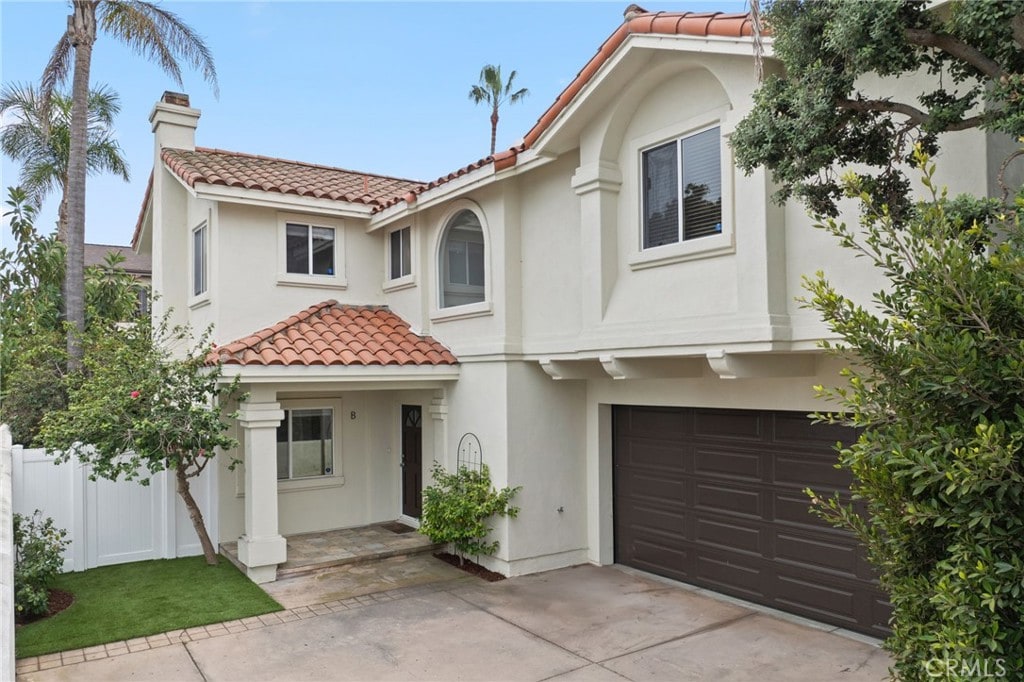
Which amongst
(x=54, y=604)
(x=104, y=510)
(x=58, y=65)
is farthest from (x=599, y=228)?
(x=58, y=65)

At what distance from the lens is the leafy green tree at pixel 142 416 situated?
10477 mm

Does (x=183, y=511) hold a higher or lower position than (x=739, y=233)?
lower

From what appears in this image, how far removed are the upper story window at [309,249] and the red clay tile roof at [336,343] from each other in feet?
2.71

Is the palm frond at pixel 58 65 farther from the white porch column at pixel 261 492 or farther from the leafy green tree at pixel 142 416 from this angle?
the white porch column at pixel 261 492

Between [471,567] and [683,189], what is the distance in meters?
7.04

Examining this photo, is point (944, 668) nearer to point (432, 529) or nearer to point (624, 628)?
point (624, 628)

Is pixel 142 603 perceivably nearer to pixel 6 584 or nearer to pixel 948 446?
pixel 6 584

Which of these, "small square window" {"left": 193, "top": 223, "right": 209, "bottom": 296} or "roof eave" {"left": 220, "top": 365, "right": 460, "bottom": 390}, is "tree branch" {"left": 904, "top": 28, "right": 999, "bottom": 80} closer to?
"roof eave" {"left": 220, "top": 365, "right": 460, "bottom": 390}

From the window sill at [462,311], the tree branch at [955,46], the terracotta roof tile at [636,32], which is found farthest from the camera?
the window sill at [462,311]

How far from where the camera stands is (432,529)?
11.7 m

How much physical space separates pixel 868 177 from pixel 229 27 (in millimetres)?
15401

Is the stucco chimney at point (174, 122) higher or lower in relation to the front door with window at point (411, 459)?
higher

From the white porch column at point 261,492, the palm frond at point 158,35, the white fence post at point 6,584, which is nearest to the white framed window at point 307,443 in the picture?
the white porch column at point 261,492

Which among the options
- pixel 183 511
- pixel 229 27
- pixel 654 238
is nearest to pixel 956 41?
pixel 654 238
